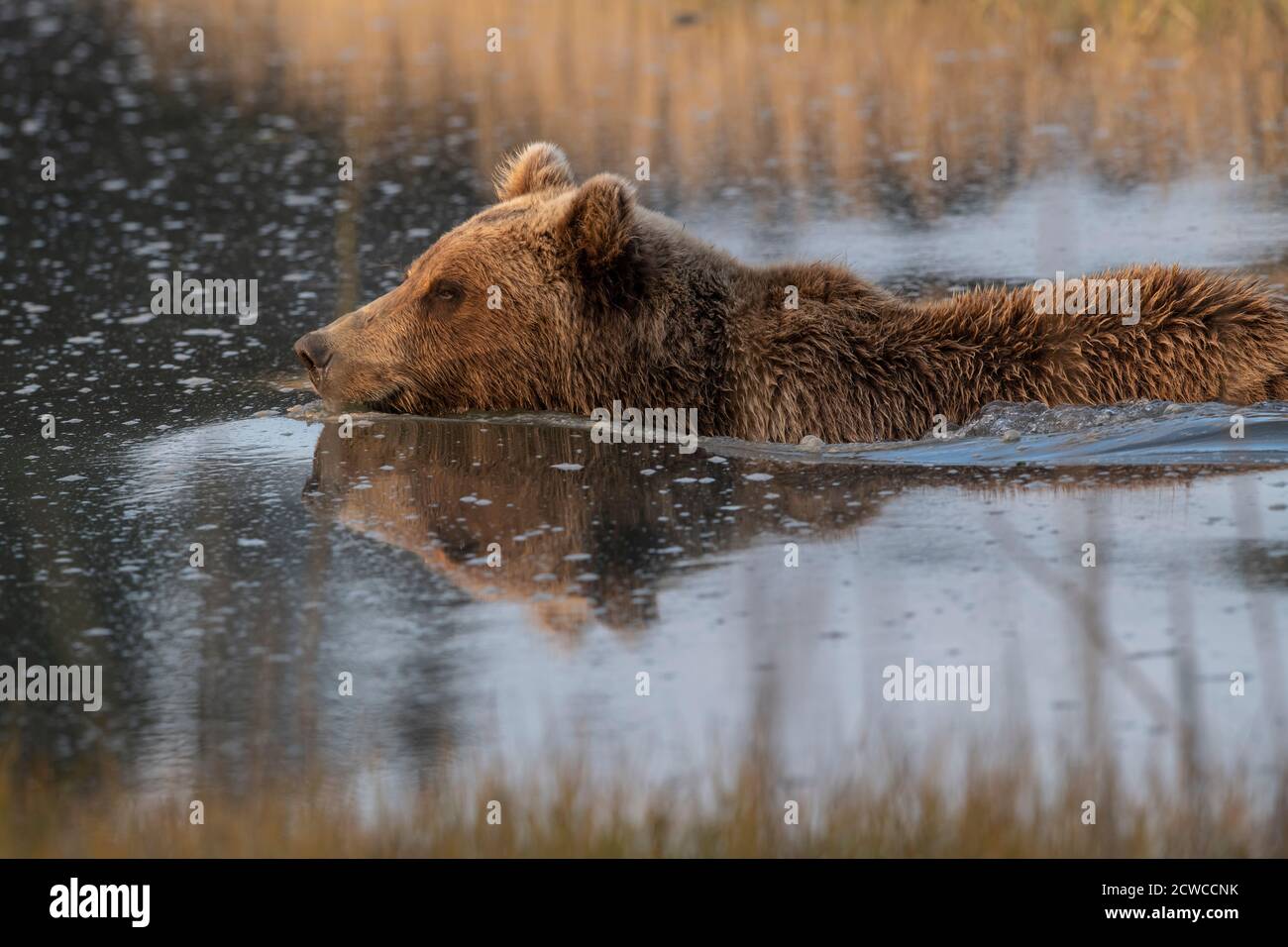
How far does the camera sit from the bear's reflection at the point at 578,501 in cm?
592

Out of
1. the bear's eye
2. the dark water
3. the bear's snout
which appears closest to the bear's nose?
the bear's snout

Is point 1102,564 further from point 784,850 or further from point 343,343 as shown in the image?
point 343,343

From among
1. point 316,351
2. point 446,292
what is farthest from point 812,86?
point 316,351

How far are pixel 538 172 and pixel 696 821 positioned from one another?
446cm

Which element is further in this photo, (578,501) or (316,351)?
(316,351)

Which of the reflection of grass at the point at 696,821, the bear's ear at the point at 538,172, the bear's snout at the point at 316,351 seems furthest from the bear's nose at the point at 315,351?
the reflection of grass at the point at 696,821

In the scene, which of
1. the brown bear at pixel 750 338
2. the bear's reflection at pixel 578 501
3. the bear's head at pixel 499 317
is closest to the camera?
the bear's reflection at pixel 578 501

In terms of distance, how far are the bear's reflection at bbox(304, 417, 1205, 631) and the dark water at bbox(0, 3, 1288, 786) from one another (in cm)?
2

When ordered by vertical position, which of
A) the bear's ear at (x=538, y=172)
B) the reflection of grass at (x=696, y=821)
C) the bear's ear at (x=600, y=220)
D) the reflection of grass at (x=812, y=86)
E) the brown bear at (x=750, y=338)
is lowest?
the reflection of grass at (x=696, y=821)

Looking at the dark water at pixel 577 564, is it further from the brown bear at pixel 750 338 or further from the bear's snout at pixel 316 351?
the bear's snout at pixel 316 351

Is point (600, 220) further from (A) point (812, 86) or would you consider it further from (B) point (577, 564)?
(A) point (812, 86)

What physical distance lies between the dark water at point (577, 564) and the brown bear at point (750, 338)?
155 millimetres

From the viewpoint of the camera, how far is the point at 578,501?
22.1 feet
